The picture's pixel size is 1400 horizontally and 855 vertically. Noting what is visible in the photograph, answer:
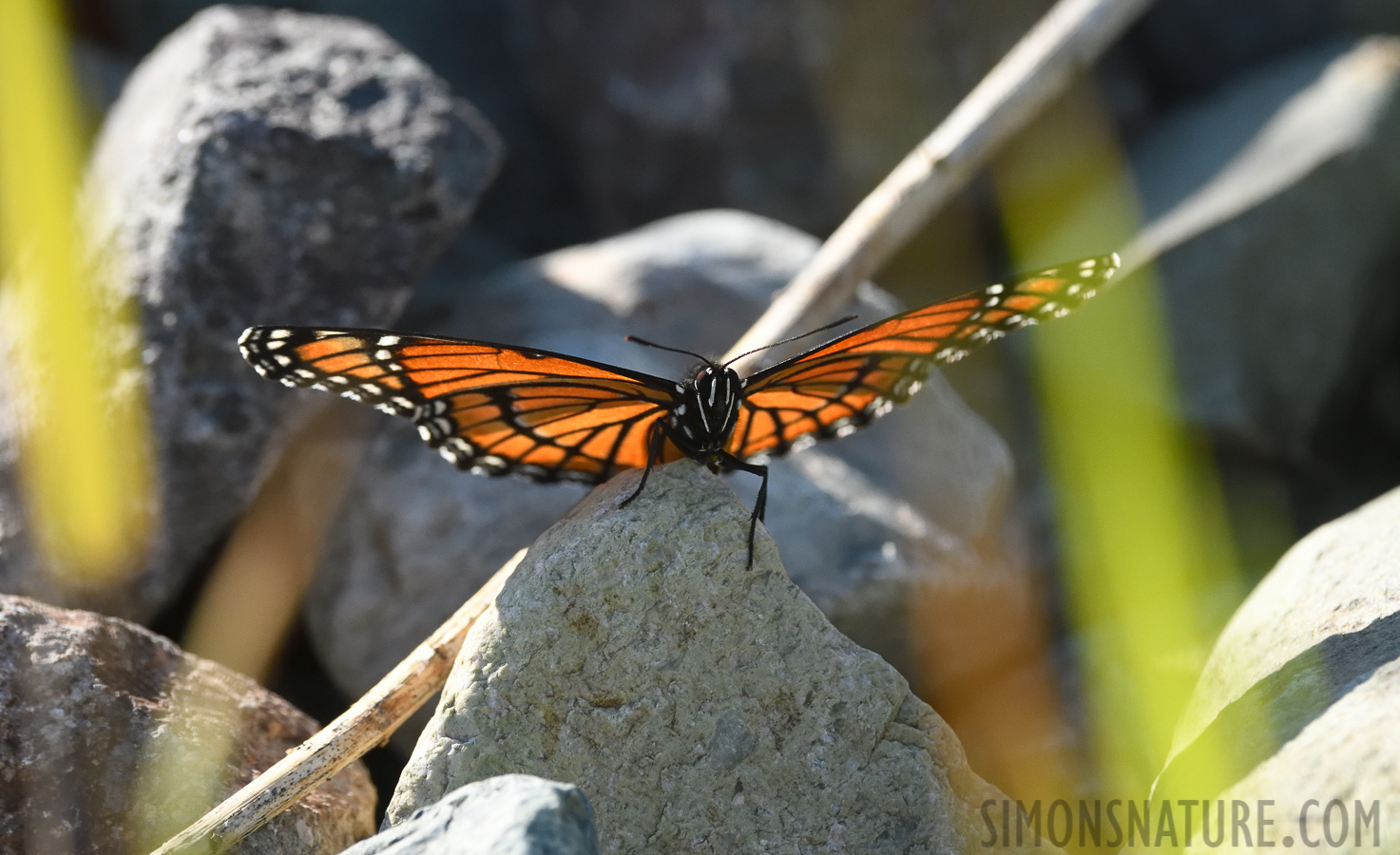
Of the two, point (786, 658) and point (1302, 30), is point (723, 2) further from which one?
point (786, 658)

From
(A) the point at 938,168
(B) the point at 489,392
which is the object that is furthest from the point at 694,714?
(A) the point at 938,168

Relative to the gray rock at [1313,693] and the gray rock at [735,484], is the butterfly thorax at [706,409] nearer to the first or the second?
the gray rock at [735,484]

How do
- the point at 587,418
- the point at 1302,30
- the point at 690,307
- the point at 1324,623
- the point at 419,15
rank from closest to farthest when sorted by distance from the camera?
the point at 1324,623, the point at 587,418, the point at 690,307, the point at 1302,30, the point at 419,15

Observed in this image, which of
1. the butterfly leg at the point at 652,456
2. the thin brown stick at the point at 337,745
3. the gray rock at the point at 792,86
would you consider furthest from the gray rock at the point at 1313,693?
the gray rock at the point at 792,86

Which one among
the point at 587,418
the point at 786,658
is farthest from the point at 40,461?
the point at 786,658

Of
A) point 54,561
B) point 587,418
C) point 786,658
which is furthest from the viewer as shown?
point 54,561

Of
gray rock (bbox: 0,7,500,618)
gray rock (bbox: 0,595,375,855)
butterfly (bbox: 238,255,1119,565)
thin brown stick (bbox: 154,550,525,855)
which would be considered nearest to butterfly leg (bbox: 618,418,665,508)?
butterfly (bbox: 238,255,1119,565)

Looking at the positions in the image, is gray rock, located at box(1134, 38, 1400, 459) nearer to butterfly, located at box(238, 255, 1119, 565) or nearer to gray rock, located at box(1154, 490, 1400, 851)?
gray rock, located at box(1154, 490, 1400, 851)
